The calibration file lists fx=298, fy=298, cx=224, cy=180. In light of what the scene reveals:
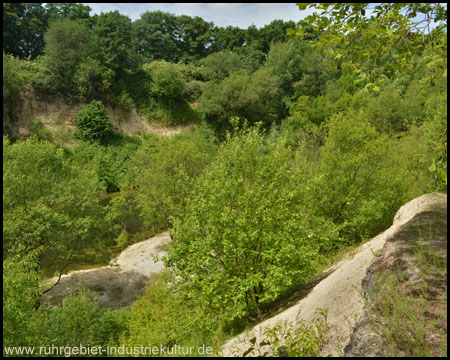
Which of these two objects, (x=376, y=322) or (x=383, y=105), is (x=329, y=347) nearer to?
(x=376, y=322)

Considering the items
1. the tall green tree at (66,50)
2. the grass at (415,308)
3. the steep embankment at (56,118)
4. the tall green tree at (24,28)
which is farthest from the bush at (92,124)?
the grass at (415,308)

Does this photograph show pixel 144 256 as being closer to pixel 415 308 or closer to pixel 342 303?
pixel 342 303

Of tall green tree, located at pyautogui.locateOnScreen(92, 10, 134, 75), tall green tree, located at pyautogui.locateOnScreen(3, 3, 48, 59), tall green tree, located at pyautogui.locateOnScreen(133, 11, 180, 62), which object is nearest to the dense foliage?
tall green tree, located at pyautogui.locateOnScreen(92, 10, 134, 75)

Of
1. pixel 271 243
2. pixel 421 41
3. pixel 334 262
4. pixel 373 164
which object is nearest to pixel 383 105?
pixel 373 164

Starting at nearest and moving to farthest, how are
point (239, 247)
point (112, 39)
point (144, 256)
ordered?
point (239, 247) < point (144, 256) < point (112, 39)

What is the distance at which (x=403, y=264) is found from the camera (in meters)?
5.76

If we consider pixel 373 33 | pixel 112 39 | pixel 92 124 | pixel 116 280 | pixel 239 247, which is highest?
pixel 112 39

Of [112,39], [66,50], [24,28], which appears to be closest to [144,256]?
[66,50]

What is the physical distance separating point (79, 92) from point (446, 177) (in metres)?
47.0

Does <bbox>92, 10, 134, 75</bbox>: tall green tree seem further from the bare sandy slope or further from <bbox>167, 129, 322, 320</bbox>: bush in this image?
<bbox>167, 129, 322, 320</bbox>: bush

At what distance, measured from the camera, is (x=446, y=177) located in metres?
3.58

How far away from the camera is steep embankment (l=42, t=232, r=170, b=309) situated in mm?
17745

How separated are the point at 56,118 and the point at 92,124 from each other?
538 centimetres

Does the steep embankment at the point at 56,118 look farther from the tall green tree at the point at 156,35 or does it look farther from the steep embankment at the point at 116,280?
the steep embankment at the point at 116,280
